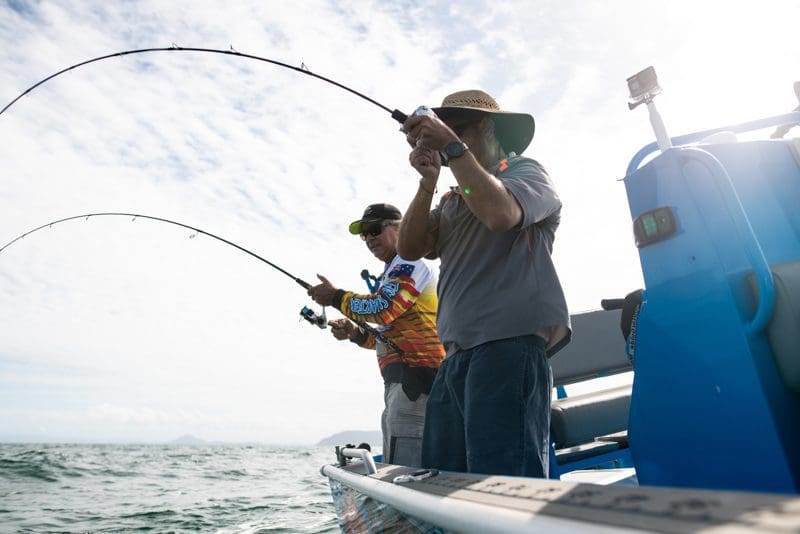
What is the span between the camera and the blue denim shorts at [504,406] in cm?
162

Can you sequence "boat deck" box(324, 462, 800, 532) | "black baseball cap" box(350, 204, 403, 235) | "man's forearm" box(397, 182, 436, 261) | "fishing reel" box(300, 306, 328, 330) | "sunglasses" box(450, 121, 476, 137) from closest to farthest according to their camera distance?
"boat deck" box(324, 462, 800, 532)
"man's forearm" box(397, 182, 436, 261)
"sunglasses" box(450, 121, 476, 137)
"black baseball cap" box(350, 204, 403, 235)
"fishing reel" box(300, 306, 328, 330)

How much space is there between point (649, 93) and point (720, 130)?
13.3 inches

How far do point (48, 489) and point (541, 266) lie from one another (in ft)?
43.1

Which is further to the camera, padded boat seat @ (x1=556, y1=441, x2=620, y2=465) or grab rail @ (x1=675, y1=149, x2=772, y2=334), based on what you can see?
padded boat seat @ (x1=556, y1=441, x2=620, y2=465)

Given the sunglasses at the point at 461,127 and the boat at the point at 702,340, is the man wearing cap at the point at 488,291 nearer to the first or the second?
the sunglasses at the point at 461,127

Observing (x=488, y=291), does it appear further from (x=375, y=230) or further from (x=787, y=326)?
(x=375, y=230)

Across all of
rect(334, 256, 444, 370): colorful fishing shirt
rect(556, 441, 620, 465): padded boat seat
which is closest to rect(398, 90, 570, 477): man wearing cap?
rect(334, 256, 444, 370): colorful fishing shirt

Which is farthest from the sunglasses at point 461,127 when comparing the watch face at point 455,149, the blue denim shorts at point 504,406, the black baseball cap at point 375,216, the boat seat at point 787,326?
the black baseball cap at point 375,216

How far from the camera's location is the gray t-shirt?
1777 mm

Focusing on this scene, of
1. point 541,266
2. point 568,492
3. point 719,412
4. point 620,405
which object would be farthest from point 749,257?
point 620,405

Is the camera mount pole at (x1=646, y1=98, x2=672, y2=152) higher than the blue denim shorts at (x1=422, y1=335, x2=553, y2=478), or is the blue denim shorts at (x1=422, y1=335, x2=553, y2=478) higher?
the camera mount pole at (x1=646, y1=98, x2=672, y2=152)

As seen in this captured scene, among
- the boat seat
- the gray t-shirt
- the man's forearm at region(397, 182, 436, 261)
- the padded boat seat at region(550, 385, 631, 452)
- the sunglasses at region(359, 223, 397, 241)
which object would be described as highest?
the sunglasses at region(359, 223, 397, 241)

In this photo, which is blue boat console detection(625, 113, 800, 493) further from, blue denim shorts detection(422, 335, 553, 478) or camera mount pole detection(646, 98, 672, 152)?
blue denim shorts detection(422, 335, 553, 478)

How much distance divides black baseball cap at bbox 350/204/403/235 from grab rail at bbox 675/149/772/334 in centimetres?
241
